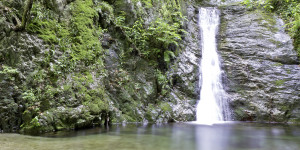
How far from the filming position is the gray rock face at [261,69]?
30.9 feet

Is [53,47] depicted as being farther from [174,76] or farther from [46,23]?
[174,76]

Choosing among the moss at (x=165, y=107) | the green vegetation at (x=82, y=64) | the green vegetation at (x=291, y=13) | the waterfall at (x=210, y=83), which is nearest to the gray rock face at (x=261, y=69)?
the green vegetation at (x=291, y=13)

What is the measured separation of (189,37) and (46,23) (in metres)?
8.64

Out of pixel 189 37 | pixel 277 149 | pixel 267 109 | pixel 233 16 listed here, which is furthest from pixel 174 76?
pixel 233 16

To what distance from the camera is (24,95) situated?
4.89 m

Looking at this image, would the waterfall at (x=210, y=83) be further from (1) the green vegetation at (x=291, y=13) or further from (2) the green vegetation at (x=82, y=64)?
(1) the green vegetation at (x=291, y=13)

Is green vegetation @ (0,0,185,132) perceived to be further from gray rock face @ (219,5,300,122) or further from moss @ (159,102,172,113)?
gray rock face @ (219,5,300,122)

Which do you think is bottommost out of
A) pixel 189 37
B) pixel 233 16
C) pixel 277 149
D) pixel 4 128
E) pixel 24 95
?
pixel 277 149

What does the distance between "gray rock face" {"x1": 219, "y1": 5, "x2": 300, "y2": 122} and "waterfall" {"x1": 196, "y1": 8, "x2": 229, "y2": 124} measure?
48 centimetres

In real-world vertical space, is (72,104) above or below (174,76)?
below

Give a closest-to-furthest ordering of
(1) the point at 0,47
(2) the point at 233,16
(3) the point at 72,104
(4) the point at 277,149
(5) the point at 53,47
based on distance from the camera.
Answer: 1. (4) the point at 277,149
2. (1) the point at 0,47
3. (3) the point at 72,104
4. (5) the point at 53,47
5. (2) the point at 233,16

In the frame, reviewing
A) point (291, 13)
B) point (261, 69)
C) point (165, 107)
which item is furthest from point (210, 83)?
point (291, 13)

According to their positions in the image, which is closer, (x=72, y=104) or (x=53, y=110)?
(x=53, y=110)

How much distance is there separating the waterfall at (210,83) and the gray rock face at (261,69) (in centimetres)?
48
